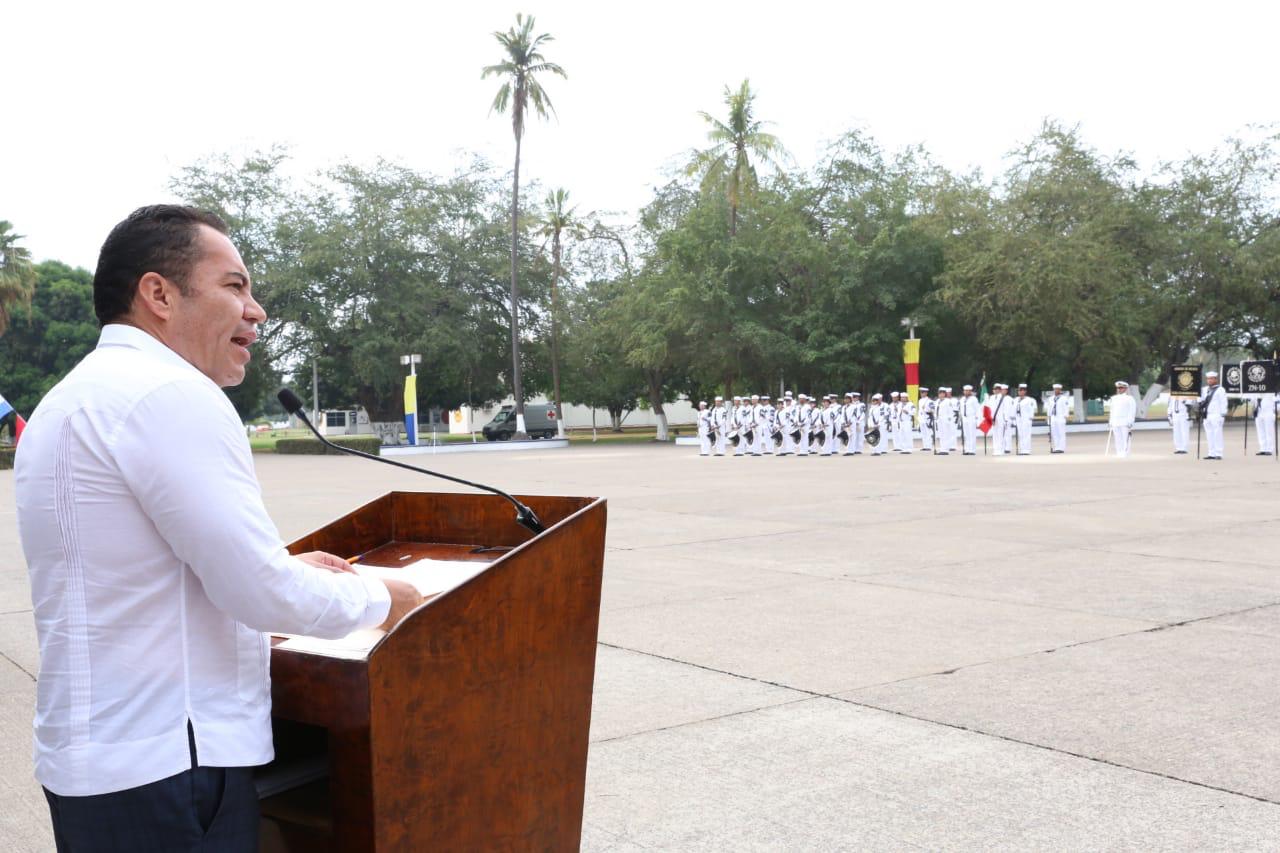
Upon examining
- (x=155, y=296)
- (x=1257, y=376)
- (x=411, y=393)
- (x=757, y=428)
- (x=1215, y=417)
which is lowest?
(x=757, y=428)

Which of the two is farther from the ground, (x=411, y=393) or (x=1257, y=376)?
(x=411, y=393)

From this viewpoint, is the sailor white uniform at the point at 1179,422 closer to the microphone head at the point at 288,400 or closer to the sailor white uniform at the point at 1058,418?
the sailor white uniform at the point at 1058,418

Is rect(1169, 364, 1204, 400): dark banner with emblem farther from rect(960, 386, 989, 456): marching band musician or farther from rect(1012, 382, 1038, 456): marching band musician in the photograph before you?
rect(960, 386, 989, 456): marching band musician

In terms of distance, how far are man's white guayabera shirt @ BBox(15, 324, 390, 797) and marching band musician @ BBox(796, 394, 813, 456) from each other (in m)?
31.7

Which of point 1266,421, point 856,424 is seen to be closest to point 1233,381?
point 1266,421

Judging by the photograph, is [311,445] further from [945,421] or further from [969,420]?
[969,420]

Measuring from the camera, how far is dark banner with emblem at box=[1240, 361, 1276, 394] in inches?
955

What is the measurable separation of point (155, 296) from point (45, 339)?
205ft

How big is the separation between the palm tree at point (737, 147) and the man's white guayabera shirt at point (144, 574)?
40.3m

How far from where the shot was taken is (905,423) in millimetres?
32375

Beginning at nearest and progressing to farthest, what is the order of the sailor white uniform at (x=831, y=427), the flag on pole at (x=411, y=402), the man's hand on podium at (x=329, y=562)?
the man's hand on podium at (x=329, y=562), the sailor white uniform at (x=831, y=427), the flag on pole at (x=411, y=402)

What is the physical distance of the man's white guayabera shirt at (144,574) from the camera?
1701mm

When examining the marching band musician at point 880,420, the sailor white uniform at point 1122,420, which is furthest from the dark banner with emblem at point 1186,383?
the marching band musician at point 880,420

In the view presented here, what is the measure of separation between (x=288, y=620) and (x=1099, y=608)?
641 centimetres
